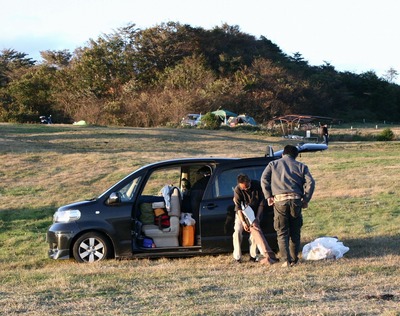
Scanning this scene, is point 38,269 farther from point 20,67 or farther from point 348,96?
point 348,96

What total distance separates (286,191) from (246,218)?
0.77 meters

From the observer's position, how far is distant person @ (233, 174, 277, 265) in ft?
28.5

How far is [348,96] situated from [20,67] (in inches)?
1545

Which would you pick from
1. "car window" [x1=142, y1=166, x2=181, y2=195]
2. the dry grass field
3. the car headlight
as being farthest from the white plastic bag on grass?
"car window" [x1=142, y1=166, x2=181, y2=195]

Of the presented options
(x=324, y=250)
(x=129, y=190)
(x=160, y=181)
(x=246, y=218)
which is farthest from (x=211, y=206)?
(x=160, y=181)

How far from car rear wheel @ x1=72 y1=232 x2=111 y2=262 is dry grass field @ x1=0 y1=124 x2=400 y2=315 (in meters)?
0.24

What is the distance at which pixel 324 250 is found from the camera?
8.74 metres

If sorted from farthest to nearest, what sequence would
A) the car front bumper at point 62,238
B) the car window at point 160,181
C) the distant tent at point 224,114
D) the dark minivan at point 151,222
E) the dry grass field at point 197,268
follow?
the distant tent at point 224,114, the car window at point 160,181, the car front bumper at point 62,238, the dark minivan at point 151,222, the dry grass field at point 197,268

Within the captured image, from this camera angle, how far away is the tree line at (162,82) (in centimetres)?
5184

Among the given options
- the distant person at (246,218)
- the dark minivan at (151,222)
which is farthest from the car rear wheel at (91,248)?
the distant person at (246,218)

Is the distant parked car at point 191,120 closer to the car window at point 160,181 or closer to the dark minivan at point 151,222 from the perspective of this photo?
the car window at point 160,181

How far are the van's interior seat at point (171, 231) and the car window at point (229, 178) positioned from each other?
58 cm

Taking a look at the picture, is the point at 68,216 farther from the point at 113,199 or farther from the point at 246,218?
the point at 246,218

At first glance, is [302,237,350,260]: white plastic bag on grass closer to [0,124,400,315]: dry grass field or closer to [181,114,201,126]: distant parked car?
[0,124,400,315]: dry grass field
